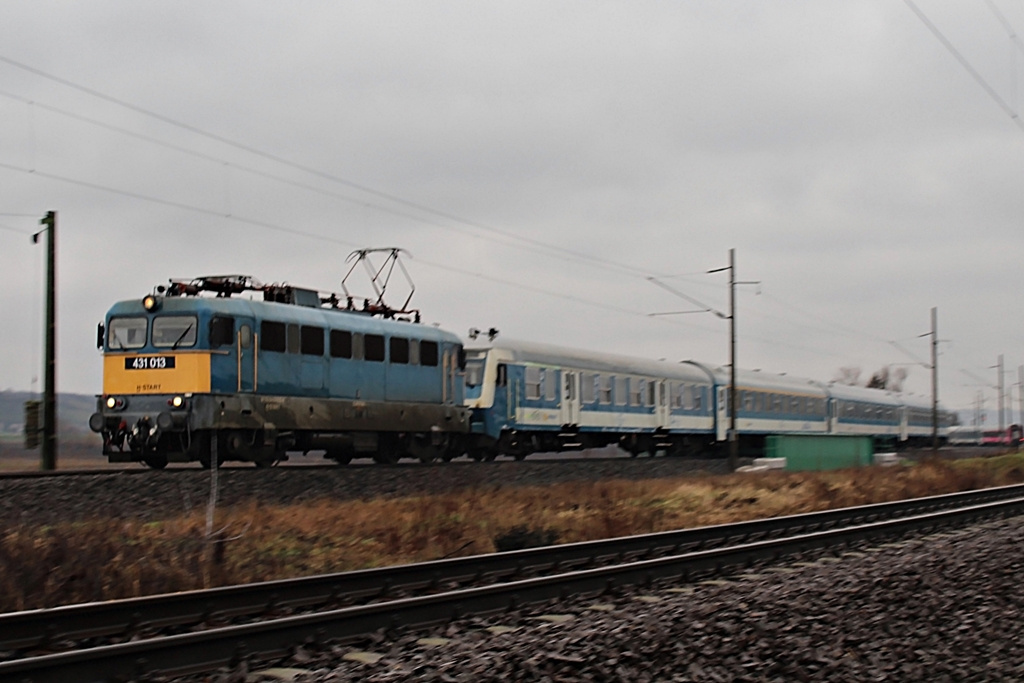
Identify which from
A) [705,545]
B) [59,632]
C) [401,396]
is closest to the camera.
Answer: [59,632]

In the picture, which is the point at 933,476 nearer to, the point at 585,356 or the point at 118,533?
the point at 585,356

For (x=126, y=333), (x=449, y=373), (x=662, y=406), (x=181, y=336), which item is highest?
(x=126, y=333)

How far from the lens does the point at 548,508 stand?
1978 centimetres

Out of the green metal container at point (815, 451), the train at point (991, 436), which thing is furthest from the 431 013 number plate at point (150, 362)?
the train at point (991, 436)

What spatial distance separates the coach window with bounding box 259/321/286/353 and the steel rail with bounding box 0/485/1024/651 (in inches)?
388

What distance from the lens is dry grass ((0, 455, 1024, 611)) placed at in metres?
11.5

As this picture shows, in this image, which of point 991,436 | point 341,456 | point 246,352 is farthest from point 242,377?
point 991,436

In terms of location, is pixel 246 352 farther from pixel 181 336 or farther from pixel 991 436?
pixel 991 436

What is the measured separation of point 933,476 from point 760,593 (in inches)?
833

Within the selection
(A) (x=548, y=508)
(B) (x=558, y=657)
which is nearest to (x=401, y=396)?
(A) (x=548, y=508)

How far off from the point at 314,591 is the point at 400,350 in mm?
15080

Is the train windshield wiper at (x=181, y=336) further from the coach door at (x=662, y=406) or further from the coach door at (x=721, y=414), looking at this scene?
the coach door at (x=721, y=414)

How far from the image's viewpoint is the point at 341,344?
939 inches

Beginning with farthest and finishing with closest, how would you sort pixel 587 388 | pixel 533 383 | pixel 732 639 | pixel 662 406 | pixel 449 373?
1. pixel 662 406
2. pixel 587 388
3. pixel 533 383
4. pixel 449 373
5. pixel 732 639
